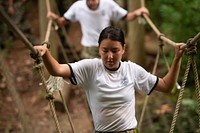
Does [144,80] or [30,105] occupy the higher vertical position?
[144,80]

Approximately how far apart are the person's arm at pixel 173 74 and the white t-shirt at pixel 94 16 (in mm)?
1272

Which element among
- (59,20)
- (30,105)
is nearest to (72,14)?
(59,20)

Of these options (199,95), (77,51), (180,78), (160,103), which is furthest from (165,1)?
(77,51)

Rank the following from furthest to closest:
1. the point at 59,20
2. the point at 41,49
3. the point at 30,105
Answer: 1. the point at 30,105
2. the point at 59,20
3. the point at 41,49

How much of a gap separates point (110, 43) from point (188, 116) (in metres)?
2.01

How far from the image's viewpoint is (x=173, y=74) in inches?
A: 77.1

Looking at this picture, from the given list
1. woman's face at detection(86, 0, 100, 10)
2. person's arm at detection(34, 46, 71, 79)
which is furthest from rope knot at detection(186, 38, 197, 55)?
woman's face at detection(86, 0, 100, 10)

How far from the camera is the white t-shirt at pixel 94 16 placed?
3168 millimetres

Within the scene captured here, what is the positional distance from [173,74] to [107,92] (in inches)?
13.0

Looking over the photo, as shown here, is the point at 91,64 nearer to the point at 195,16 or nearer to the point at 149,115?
the point at 195,16

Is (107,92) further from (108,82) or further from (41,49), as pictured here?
(41,49)

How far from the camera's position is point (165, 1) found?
149 inches

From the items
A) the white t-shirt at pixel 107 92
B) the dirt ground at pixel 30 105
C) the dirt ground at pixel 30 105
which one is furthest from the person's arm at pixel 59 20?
the white t-shirt at pixel 107 92

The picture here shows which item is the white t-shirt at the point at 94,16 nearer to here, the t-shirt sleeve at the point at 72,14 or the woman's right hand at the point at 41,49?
the t-shirt sleeve at the point at 72,14
